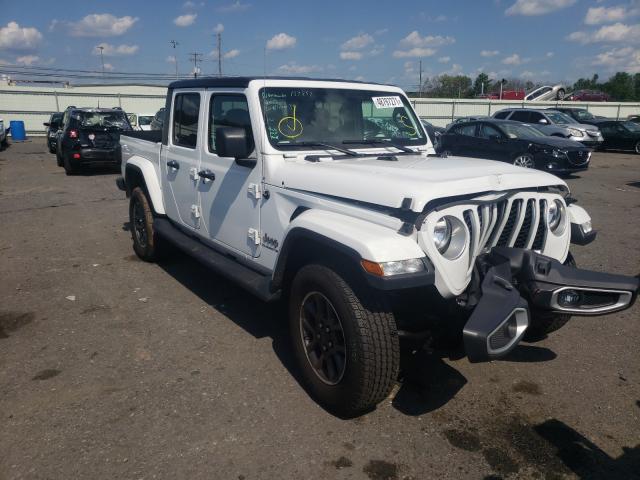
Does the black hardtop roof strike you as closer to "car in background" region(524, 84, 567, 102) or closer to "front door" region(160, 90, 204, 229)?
"front door" region(160, 90, 204, 229)

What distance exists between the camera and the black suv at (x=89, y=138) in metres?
13.5

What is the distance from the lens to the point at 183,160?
16.2ft

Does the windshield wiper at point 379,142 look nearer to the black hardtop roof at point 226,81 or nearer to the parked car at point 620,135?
the black hardtop roof at point 226,81

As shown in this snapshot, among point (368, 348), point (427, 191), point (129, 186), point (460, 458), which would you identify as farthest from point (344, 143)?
point (129, 186)

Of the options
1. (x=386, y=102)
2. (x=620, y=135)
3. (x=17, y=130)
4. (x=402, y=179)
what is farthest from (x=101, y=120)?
(x=620, y=135)

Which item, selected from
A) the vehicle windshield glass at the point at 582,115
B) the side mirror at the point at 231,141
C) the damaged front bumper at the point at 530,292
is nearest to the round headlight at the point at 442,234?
the damaged front bumper at the point at 530,292

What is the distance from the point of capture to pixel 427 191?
2736 mm

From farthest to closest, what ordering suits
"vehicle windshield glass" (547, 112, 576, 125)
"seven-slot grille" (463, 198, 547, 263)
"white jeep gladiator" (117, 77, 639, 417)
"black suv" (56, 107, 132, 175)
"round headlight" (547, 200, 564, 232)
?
1. "vehicle windshield glass" (547, 112, 576, 125)
2. "black suv" (56, 107, 132, 175)
3. "round headlight" (547, 200, 564, 232)
4. "seven-slot grille" (463, 198, 547, 263)
5. "white jeep gladiator" (117, 77, 639, 417)

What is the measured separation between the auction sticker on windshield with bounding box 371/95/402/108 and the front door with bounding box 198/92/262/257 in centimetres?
115

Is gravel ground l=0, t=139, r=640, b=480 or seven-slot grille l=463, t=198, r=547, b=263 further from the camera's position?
seven-slot grille l=463, t=198, r=547, b=263

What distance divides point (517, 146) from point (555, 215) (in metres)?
10.3

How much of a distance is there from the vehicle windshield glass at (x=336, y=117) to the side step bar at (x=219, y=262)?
1009mm

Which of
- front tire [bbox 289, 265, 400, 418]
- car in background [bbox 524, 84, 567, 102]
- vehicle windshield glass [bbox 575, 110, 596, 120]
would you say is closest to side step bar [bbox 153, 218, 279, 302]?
front tire [bbox 289, 265, 400, 418]

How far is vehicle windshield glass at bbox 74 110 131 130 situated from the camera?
45.8 feet
